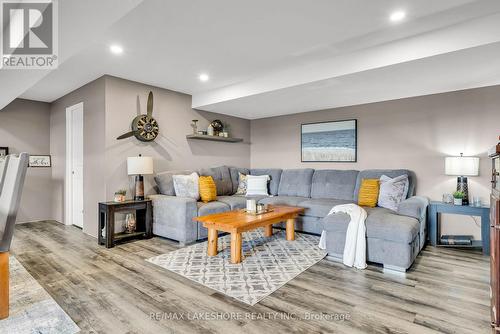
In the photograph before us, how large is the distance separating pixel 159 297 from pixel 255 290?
804 mm

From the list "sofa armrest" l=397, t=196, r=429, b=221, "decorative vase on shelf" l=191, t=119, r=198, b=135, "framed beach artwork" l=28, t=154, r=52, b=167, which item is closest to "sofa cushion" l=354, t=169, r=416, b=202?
"sofa armrest" l=397, t=196, r=429, b=221

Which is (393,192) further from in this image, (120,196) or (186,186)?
(120,196)

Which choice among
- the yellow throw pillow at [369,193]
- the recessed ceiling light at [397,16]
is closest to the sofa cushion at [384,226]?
the yellow throw pillow at [369,193]

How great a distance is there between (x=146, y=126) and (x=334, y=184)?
327cm

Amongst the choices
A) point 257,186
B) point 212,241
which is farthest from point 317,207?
point 212,241

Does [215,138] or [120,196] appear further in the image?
[215,138]

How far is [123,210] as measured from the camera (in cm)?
374

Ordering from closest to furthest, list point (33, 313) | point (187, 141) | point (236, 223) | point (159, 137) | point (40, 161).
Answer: point (33, 313)
point (236, 223)
point (159, 137)
point (187, 141)
point (40, 161)

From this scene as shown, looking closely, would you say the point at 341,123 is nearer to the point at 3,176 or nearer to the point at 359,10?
the point at 359,10

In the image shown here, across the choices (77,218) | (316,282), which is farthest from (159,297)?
(77,218)

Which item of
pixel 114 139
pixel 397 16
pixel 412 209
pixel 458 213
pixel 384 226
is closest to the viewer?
pixel 397 16

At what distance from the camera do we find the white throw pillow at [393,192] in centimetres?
366

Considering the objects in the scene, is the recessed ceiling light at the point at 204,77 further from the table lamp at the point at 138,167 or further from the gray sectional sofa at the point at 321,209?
the gray sectional sofa at the point at 321,209

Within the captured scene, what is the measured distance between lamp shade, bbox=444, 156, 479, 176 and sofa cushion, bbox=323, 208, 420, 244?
1.20 m
